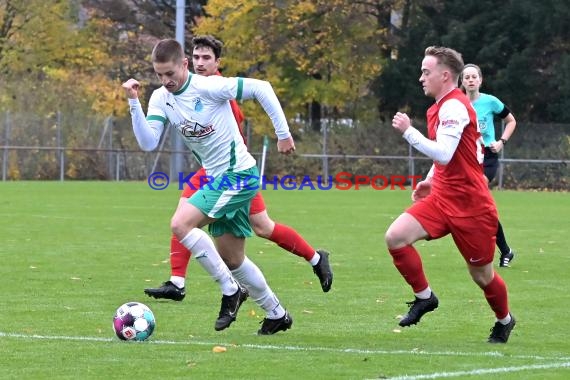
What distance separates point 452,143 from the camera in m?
7.83

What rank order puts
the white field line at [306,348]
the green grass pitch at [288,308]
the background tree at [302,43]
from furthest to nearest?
1. the background tree at [302,43]
2. the white field line at [306,348]
3. the green grass pitch at [288,308]

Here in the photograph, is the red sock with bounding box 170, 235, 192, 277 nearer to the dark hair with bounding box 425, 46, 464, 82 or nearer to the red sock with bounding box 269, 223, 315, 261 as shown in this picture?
the red sock with bounding box 269, 223, 315, 261

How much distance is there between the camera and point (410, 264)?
822cm

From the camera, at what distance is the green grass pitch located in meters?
7.13

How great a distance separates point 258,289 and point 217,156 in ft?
3.06

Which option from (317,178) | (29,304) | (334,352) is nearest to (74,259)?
(29,304)

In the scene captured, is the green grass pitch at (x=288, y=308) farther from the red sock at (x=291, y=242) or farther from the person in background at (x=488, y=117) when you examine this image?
the red sock at (x=291, y=242)

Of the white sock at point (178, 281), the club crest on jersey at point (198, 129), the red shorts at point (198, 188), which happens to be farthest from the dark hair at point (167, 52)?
the white sock at point (178, 281)

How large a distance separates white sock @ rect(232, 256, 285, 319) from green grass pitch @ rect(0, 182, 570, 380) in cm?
19

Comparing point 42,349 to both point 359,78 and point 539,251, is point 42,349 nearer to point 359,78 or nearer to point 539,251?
point 539,251

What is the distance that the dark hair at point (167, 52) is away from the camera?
8336mm

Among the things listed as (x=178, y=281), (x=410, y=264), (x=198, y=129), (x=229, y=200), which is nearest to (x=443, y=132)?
(x=410, y=264)

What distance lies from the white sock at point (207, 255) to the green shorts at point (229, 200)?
175 mm

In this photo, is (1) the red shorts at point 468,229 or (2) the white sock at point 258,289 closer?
Answer: (1) the red shorts at point 468,229
